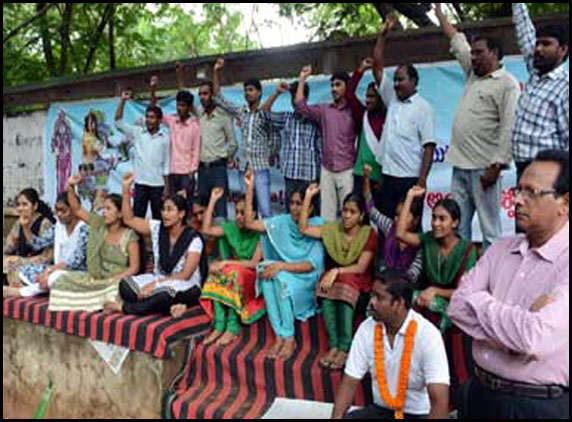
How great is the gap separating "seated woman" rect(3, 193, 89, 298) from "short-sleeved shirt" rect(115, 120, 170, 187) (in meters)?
0.78

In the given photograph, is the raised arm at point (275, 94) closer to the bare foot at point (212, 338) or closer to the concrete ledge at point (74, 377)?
the bare foot at point (212, 338)

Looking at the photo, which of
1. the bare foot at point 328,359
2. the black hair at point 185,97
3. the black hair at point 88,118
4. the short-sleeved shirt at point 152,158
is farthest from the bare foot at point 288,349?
the black hair at point 88,118

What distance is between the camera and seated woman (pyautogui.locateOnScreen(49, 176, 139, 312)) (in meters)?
5.42

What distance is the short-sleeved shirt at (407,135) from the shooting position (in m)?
4.63

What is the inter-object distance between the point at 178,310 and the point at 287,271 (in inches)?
40.9

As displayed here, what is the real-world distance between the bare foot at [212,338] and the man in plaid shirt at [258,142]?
4.46ft

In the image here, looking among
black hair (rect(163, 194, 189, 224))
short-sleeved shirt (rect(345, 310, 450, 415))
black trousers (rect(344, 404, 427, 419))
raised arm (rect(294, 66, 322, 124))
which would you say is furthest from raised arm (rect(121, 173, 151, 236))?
black trousers (rect(344, 404, 427, 419))

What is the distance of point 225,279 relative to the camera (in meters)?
4.75

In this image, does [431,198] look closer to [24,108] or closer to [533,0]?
[533,0]

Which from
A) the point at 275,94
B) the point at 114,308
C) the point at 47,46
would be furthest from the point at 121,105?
the point at 47,46

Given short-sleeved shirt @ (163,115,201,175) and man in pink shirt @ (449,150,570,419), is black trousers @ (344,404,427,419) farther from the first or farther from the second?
short-sleeved shirt @ (163,115,201,175)

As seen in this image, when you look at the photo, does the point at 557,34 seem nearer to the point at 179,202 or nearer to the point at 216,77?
the point at 179,202

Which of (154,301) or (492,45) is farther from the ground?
(492,45)

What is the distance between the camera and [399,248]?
429 centimetres
